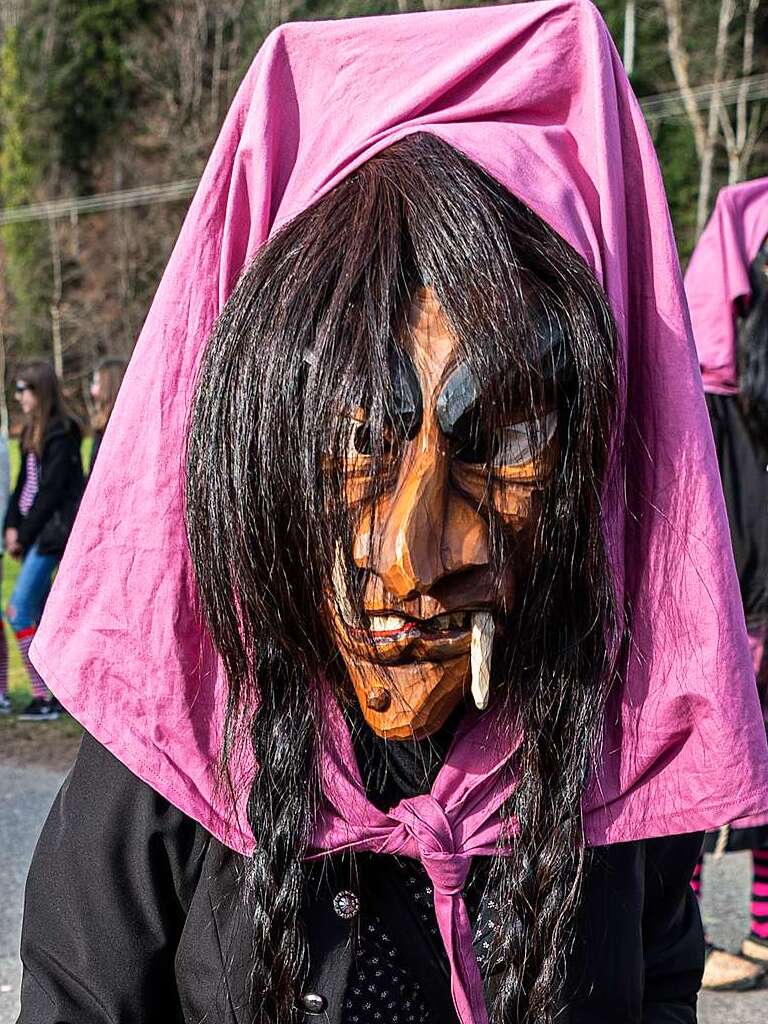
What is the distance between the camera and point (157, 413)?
121cm

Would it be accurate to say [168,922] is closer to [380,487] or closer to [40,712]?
[380,487]

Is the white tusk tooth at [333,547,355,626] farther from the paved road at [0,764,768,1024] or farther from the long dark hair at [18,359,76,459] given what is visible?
the long dark hair at [18,359,76,459]

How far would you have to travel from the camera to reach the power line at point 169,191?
25328mm

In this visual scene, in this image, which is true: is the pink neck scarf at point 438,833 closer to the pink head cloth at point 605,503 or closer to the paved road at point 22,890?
the pink head cloth at point 605,503

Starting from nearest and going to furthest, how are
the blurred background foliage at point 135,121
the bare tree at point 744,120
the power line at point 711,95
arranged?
1. the bare tree at point 744,120
2. the power line at point 711,95
3. the blurred background foliage at point 135,121

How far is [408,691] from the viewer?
113cm

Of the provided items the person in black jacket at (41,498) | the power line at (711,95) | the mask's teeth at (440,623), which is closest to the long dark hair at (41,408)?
the person in black jacket at (41,498)

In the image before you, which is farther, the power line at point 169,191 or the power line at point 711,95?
the power line at point 169,191

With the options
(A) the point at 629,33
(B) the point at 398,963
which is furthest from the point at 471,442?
(A) the point at 629,33

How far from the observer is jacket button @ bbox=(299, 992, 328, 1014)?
1.18 metres

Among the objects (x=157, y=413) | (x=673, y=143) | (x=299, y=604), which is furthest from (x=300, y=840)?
(x=673, y=143)

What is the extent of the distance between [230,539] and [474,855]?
38 centimetres

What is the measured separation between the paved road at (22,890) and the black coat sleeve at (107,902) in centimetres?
253

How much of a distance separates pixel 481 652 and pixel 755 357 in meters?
2.54
